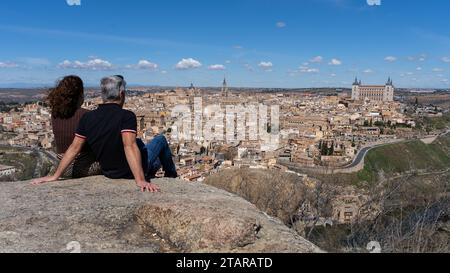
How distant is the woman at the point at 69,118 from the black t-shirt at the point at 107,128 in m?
0.21

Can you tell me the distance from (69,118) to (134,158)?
2.47 feet

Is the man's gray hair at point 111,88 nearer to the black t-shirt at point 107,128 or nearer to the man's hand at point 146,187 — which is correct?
the black t-shirt at point 107,128

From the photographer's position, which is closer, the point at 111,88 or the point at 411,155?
the point at 111,88

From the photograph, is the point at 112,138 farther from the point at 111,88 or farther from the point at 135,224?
the point at 135,224

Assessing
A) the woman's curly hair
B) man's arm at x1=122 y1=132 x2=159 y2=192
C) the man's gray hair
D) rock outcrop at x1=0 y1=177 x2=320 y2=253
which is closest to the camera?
rock outcrop at x1=0 y1=177 x2=320 y2=253

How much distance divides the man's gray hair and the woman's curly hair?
0.27m

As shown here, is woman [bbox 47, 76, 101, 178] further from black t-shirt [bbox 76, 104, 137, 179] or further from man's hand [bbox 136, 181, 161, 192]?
man's hand [bbox 136, 181, 161, 192]

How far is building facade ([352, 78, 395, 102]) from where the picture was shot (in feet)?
387

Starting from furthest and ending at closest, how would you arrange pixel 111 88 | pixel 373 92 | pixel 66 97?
1. pixel 373 92
2. pixel 66 97
3. pixel 111 88

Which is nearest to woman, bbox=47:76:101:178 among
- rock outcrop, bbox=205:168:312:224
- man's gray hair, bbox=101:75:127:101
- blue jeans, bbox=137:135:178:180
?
man's gray hair, bbox=101:75:127:101

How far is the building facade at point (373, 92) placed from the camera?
387ft

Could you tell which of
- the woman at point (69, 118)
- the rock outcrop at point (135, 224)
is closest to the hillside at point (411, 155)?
the woman at point (69, 118)

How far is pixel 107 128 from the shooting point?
3.22m

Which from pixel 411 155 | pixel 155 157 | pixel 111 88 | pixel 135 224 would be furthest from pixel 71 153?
pixel 411 155
